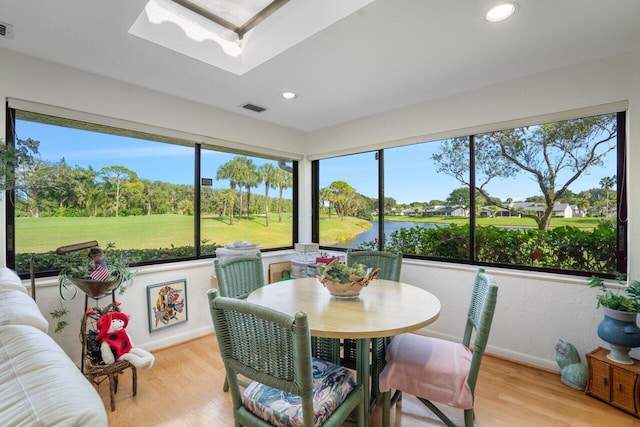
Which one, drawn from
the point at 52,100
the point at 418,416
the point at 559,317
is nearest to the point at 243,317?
the point at 418,416

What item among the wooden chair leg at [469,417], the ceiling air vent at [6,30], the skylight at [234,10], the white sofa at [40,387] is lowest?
the wooden chair leg at [469,417]

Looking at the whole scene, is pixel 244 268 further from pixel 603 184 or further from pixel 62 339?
pixel 603 184

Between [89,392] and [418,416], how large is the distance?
1908 millimetres

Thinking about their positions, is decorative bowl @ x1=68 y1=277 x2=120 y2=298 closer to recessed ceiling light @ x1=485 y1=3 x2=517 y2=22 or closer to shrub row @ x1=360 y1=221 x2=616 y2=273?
shrub row @ x1=360 y1=221 x2=616 y2=273

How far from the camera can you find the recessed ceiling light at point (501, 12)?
164 centimetres

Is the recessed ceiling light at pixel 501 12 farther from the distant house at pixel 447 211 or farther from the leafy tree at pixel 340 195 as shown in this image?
the leafy tree at pixel 340 195

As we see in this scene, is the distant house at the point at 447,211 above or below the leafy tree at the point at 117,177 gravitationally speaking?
below

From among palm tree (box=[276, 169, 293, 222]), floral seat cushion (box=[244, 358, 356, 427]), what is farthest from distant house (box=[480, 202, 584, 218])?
palm tree (box=[276, 169, 293, 222])

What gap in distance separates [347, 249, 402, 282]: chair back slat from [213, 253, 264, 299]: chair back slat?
79 cm

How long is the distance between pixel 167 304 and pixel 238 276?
3.55ft

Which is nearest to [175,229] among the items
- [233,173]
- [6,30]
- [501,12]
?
[233,173]

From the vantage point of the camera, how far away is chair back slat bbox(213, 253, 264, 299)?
7.11 feet

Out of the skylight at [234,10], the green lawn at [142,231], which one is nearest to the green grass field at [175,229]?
the green lawn at [142,231]

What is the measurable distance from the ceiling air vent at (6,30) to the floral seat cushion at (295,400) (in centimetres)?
250
